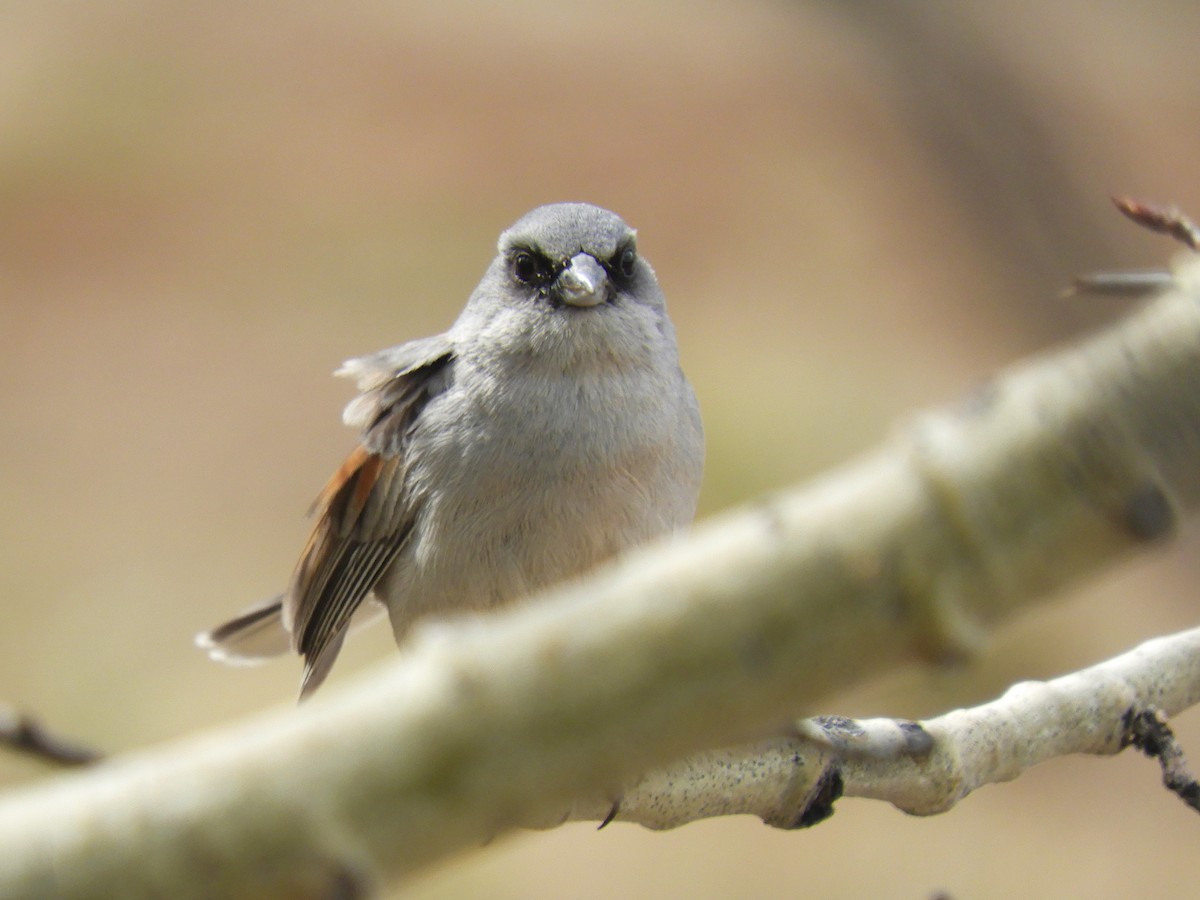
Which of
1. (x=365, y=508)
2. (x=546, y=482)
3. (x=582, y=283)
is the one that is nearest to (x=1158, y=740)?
(x=546, y=482)

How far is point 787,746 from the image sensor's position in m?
1.81

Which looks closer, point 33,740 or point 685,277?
point 33,740

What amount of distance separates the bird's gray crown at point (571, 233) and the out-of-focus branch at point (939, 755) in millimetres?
1028

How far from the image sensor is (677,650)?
0.67 m

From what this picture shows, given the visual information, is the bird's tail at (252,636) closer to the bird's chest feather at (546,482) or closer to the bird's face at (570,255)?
the bird's chest feather at (546,482)

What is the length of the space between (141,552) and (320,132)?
9.89 ft

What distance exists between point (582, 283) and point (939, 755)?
1034 millimetres

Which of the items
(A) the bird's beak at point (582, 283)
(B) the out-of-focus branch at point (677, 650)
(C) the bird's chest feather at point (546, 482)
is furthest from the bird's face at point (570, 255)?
(B) the out-of-focus branch at point (677, 650)

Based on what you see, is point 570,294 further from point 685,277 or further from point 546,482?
point 685,277

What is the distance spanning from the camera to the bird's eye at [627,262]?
2402 mm

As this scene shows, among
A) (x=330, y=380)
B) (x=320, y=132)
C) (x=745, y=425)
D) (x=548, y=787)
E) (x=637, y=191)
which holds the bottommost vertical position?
(x=548, y=787)

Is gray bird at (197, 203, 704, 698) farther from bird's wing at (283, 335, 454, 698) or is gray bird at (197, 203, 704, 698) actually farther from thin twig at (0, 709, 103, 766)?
thin twig at (0, 709, 103, 766)

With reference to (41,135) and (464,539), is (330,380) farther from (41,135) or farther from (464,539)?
(464,539)

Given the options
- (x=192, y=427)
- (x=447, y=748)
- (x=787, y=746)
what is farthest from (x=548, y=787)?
(x=192, y=427)
